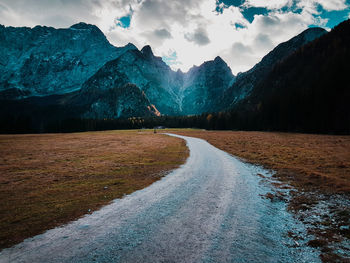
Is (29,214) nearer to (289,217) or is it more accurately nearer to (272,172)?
(289,217)

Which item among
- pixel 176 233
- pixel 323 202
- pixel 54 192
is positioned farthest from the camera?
pixel 54 192

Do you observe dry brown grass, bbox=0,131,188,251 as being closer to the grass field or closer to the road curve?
the road curve

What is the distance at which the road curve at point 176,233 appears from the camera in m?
4.95

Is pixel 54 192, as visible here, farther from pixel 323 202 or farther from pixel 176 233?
pixel 323 202

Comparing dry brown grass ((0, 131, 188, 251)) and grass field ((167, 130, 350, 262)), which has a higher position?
grass field ((167, 130, 350, 262))

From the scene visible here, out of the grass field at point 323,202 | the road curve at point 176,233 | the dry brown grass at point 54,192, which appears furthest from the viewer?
the dry brown grass at point 54,192

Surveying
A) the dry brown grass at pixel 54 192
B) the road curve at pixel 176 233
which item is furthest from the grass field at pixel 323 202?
the dry brown grass at pixel 54 192

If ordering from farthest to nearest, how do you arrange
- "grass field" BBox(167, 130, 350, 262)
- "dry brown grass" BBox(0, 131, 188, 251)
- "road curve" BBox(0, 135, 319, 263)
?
"dry brown grass" BBox(0, 131, 188, 251)
"grass field" BBox(167, 130, 350, 262)
"road curve" BBox(0, 135, 319, 263)

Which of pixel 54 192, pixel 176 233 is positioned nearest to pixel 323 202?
pixel 176 233

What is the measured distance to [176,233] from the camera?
20.2 ft

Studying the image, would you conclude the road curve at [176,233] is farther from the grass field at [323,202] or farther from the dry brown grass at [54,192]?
the dry brown grass at [54,192]

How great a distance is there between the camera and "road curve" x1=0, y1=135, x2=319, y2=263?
4945 mm

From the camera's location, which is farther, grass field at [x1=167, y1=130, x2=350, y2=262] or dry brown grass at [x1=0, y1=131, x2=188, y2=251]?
dry brown grass at [x1=0, y1=131, x2=188, y2=251]

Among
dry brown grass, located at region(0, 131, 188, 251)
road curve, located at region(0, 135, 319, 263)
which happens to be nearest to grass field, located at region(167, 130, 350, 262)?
road curve, located at region(0, 135, 319, 263)
